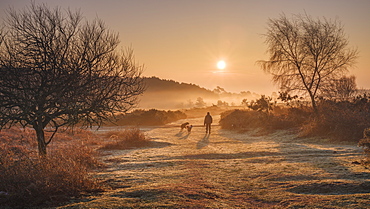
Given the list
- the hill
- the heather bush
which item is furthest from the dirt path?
the hill

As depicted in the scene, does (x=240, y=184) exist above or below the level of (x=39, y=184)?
below

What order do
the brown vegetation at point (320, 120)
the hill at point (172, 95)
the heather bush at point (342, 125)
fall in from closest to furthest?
the heather bush at point (342, 125) → the brown vegetation at point (320, 120) → the hill at point (172, 95)

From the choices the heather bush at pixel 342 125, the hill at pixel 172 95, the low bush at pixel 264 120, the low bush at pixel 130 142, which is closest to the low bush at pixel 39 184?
the low bush at pixel 130 142

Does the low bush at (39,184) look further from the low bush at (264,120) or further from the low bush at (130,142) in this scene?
the low bush at (264,120)

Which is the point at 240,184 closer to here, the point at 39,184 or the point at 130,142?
the point at 39,184

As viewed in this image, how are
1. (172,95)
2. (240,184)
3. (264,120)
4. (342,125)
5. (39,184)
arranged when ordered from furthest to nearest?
(172,95)
(264,120)
(342,125)
(240,184)
(39,184)

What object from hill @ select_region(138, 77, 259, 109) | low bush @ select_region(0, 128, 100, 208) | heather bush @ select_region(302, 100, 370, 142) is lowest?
low bush @ select_region(0, 128, 100, 208)

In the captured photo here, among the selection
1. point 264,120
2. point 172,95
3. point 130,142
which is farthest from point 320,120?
point 172,95

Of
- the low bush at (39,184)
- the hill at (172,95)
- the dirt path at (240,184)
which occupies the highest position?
the hill at (172,95)

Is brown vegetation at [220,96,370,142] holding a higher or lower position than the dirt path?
higher

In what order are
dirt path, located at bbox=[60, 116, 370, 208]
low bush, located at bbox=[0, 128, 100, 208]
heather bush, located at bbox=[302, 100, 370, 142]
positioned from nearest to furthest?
low bush, located at bbox=[0, 128, 100, 208]
dirt path, located at bbox=[60, 116, 370, 208]
heather bush, located at bbox=[302, 100, 370, 142]

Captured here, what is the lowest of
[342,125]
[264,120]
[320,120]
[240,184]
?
[240,184]

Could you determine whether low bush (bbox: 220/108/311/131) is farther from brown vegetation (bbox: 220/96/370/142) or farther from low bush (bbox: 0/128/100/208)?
low bush (bbox: 0/128/100/208)

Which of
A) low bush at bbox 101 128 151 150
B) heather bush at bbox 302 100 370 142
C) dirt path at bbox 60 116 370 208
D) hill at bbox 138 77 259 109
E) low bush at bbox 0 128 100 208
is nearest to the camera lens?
low bush at bbox 0 128 100 208
